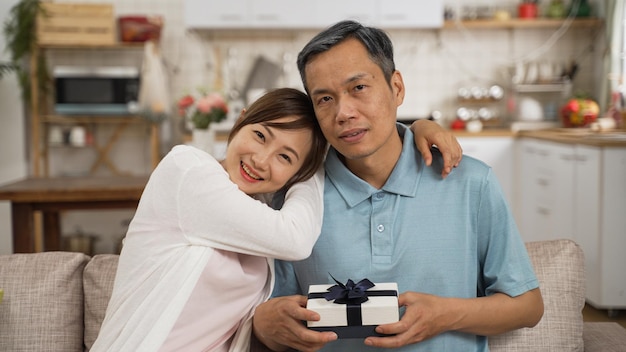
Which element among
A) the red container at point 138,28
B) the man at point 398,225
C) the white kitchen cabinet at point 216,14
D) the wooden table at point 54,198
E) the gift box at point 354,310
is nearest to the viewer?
the gift box at point 354,310

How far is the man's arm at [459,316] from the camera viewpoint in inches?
57.0

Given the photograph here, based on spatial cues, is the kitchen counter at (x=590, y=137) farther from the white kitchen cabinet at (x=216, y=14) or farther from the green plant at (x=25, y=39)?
the green plant at (x=25, y=39)

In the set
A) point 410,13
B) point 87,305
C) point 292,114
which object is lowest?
point 87,305

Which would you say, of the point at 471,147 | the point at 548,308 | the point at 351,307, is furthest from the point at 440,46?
the point at 351,307

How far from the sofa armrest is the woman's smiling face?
883mm

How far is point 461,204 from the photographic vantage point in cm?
167

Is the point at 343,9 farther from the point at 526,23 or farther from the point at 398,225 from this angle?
the point at 398,225

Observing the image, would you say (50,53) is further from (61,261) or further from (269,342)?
(269,342)

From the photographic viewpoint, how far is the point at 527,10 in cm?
600

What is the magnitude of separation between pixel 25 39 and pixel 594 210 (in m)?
4.47

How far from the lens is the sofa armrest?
1.77 metres

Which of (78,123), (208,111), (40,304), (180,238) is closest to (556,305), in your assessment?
(180,238)

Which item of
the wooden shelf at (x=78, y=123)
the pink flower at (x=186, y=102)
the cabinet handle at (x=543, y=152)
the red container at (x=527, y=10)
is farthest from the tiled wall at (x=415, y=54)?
the pink flower at (x=186, y=102)

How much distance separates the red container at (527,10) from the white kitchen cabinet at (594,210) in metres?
1.76
